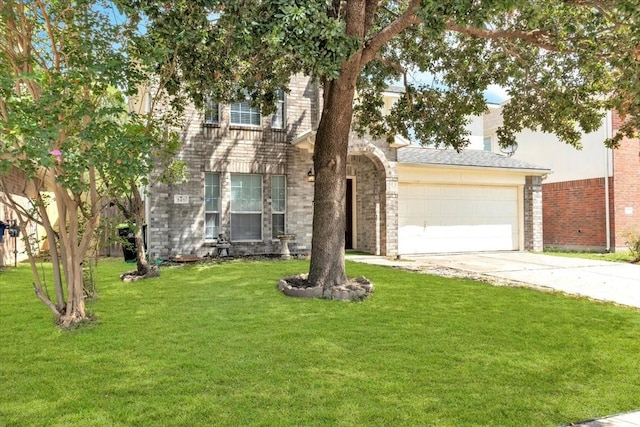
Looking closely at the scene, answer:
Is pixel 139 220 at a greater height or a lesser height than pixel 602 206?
lesser

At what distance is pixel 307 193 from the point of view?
1363 centimetres

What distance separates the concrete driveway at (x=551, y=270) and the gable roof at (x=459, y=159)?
3047 millimetres

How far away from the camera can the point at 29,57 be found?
448cm

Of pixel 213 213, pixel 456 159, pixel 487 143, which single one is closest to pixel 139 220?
pixel 213 213

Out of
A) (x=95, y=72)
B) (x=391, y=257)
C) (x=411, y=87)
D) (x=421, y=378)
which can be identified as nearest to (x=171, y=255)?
(x=391, y=257)

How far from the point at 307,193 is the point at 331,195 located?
20.6 ft

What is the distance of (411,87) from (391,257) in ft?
18.4

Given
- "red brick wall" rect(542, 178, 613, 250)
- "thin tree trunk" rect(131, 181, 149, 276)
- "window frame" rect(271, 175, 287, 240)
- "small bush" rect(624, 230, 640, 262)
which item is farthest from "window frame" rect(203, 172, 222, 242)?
"red brick wall" rect(542, 178, 613, 250)

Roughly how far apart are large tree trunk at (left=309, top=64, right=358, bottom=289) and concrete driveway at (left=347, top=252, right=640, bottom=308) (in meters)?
4.19

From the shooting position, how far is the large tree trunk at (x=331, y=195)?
7340 millimetres

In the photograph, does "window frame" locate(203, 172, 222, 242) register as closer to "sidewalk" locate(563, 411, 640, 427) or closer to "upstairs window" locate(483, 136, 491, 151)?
"sidewalk" locate(563, 411, 640, 427)

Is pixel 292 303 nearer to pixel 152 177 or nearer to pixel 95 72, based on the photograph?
pixel 95 72

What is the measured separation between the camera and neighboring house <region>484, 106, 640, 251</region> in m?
15.6

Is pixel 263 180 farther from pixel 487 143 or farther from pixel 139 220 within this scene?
pixel 487 143
